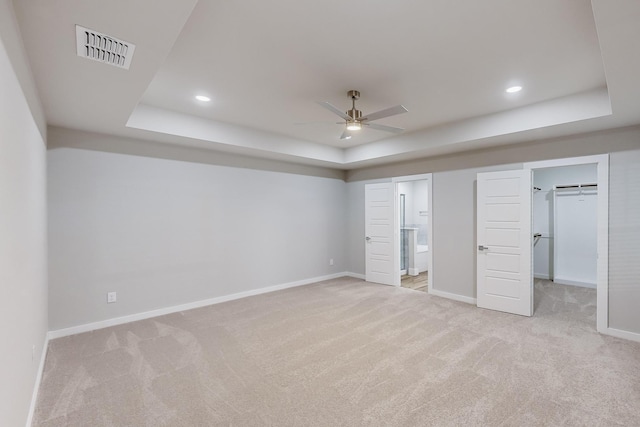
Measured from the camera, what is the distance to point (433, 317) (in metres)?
4.20

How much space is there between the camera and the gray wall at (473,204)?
11.6ft

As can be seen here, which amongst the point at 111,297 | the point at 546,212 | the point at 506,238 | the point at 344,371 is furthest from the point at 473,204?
the point at 111,297

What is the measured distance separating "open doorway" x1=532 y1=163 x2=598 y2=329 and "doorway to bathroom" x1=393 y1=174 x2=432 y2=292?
219 cm

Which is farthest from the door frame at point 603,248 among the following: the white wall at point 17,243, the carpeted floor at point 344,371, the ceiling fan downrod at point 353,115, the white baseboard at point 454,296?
the white wall at point 17,243

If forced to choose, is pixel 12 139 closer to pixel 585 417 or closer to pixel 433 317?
pixel 585 417

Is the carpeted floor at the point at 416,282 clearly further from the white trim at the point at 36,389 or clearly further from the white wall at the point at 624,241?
the white trim at the point at 36,389

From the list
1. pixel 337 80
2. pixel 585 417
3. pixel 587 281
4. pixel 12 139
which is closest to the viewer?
pixel 12 139

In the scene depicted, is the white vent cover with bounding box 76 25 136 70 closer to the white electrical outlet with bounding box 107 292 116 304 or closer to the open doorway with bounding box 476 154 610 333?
the white electrical outlet with bounding box 107 292 116 304

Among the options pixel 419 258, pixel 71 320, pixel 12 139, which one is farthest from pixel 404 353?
pixel 419 258

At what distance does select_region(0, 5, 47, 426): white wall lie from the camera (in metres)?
1.51

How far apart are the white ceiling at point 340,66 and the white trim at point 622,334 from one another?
2.42 metres

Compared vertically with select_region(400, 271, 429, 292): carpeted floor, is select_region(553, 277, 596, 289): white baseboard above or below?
above

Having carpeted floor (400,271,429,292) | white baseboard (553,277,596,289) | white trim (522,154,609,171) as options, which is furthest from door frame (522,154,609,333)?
white baseboard (553,277,596,289)

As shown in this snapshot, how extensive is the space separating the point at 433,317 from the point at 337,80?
3.31 meters
